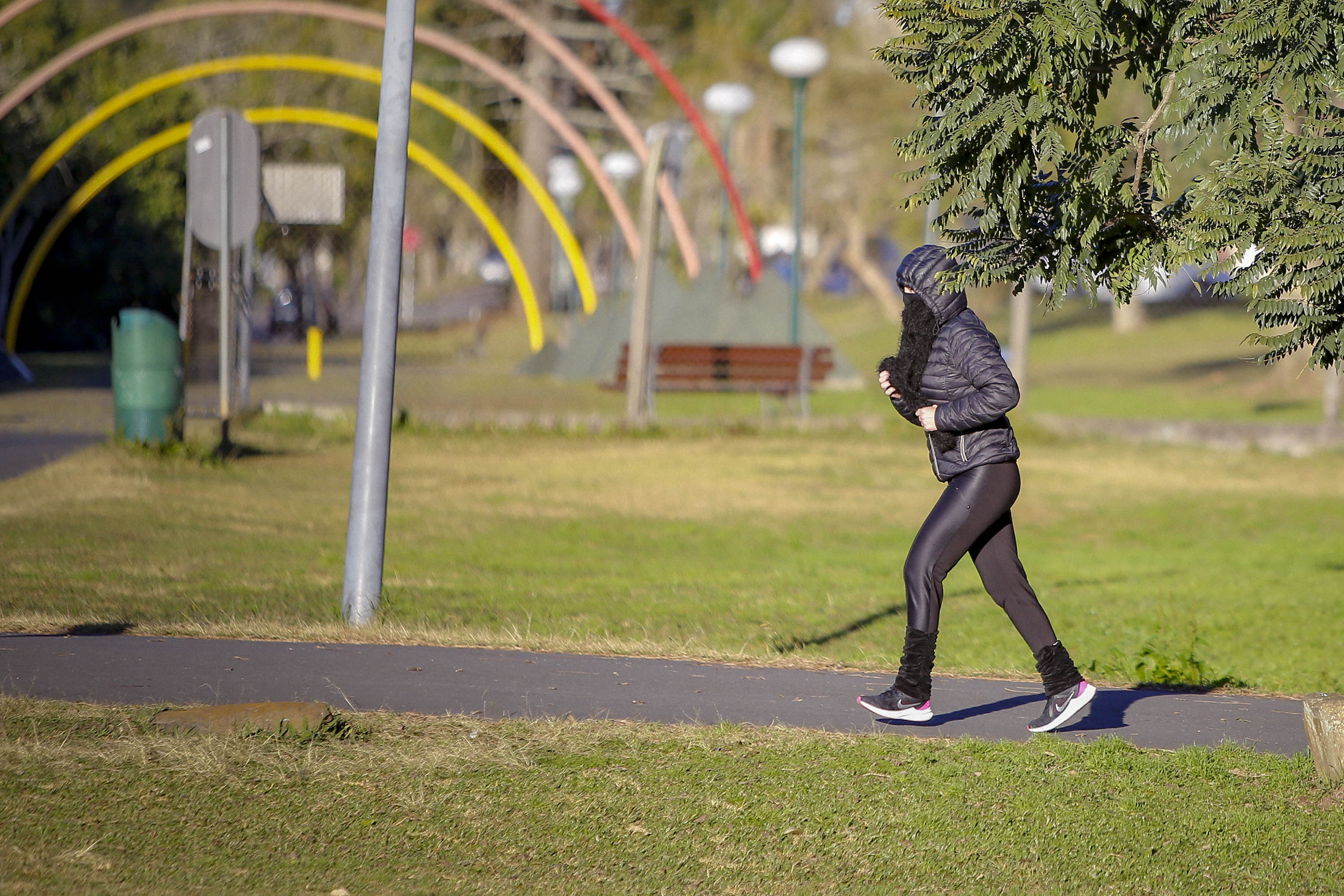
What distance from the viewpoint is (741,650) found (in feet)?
22.6

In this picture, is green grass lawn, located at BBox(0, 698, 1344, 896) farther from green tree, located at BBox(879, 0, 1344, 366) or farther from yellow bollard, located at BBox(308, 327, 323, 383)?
yellow bollard, located at BBox(308, 327, 323, 383)

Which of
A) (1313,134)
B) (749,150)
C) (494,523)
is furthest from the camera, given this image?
(749,150)

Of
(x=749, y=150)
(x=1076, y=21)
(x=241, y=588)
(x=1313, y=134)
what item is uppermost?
(x=749, y=150)

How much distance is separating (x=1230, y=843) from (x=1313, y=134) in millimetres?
2207

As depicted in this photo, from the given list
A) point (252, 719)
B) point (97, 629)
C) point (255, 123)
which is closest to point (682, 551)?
point (97, 629)

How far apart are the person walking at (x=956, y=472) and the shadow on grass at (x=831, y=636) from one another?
1.97m

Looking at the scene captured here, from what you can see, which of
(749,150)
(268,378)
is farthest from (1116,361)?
(268,378)

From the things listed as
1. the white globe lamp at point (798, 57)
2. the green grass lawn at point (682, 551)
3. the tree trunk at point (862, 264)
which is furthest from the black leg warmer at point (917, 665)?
the tree trunk at point (862, 264)

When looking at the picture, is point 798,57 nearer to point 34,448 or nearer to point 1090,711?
point 34,448

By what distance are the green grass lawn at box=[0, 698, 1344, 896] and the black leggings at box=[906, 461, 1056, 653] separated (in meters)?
0.46

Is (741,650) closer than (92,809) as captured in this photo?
No

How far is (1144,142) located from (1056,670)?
1.88 meters

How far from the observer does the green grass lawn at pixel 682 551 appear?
7445 mm

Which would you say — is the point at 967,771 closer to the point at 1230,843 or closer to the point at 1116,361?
the point at 1230,843
